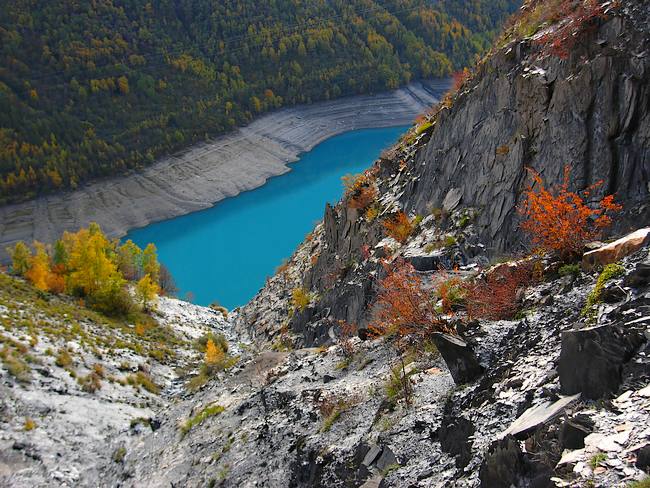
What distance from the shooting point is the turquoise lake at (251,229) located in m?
62.7

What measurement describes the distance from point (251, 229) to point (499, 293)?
2534 inches

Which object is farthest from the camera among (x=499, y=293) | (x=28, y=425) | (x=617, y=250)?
(x=28, y=425)

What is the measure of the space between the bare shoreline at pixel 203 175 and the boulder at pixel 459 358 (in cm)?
7200

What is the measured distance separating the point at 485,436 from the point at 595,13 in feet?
37.4

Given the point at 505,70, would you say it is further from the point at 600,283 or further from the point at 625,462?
the point at 625,462

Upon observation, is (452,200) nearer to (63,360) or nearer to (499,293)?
(499,293)

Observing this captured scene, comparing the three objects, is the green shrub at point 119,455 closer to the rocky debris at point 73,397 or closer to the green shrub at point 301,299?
the rocky debris at point 73,397

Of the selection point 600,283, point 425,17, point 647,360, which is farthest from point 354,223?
point 425,17

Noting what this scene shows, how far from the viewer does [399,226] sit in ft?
71.9

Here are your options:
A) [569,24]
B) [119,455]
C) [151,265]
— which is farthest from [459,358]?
[151,265]

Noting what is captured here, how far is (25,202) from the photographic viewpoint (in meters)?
81.1

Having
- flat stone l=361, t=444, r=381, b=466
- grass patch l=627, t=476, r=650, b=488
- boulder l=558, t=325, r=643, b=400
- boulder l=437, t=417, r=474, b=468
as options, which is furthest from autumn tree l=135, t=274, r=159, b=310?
grass patch l=627, t=476, r=650, b=488

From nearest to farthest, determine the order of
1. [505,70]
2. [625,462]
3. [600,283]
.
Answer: [625,462]
[600,283]
[505,70]

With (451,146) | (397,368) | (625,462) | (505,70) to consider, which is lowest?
(397,368)
